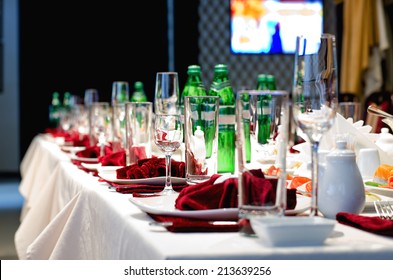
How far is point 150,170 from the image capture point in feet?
5.59

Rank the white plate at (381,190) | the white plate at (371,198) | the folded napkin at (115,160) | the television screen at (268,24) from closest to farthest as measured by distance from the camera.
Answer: the white plate at (371,198)
the white plate at (381,190)
the folded napkin at (115,160)
the television screen at (268,24)

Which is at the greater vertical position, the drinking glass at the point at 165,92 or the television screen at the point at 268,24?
the television screen at the point at 268,24

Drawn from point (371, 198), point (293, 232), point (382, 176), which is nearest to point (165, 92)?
point (382, 176)

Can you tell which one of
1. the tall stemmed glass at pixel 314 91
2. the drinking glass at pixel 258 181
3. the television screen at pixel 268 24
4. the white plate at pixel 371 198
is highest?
A: the television screen at pixel 268 24

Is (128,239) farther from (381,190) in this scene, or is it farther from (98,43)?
(98,43)

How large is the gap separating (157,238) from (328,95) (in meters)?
0.35

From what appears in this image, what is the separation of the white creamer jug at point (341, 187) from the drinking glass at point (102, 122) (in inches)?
59.0

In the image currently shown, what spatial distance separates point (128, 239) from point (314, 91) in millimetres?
371

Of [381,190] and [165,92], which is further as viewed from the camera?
[165,92]

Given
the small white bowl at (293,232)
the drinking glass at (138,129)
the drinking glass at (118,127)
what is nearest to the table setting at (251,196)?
the small white bowl at (293,232)

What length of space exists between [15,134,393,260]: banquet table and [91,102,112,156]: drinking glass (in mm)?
282

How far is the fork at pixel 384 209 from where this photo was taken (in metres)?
1.21

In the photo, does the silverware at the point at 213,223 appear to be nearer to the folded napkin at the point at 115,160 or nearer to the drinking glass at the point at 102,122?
the folded napkin at the point at 115,160
